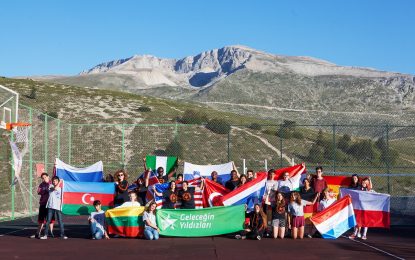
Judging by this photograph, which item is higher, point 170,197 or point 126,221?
point 170,197

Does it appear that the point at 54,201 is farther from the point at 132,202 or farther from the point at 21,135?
the point at 21,135

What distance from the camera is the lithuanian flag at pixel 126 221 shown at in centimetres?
1706

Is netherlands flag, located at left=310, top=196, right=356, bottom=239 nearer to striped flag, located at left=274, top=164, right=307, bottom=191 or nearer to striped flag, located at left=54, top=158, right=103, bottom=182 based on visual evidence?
striped flag, located at left=274, top=164, right=307, bottom=191

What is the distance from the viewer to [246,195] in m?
18.4

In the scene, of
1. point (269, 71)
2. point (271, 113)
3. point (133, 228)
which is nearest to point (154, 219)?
point (133, 228)

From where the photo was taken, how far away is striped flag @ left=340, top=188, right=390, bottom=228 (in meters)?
18.4

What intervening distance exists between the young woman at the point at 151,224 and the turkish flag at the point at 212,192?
2259 mm

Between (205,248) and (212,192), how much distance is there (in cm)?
404

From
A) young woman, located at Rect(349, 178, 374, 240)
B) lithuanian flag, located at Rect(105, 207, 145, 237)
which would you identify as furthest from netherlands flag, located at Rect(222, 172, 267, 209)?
young woman, located at Rect(349, 178, 374, 240)

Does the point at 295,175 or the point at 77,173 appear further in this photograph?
the point at 77,173

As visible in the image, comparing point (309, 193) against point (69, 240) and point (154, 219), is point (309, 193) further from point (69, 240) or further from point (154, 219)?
point (69, 240)

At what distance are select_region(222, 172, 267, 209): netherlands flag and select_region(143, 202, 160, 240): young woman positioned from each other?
7.57 feet

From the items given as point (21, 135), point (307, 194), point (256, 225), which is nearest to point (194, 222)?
point (256, 225)

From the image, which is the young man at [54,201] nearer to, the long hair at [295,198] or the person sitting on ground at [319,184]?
the long hair at [295,198]
